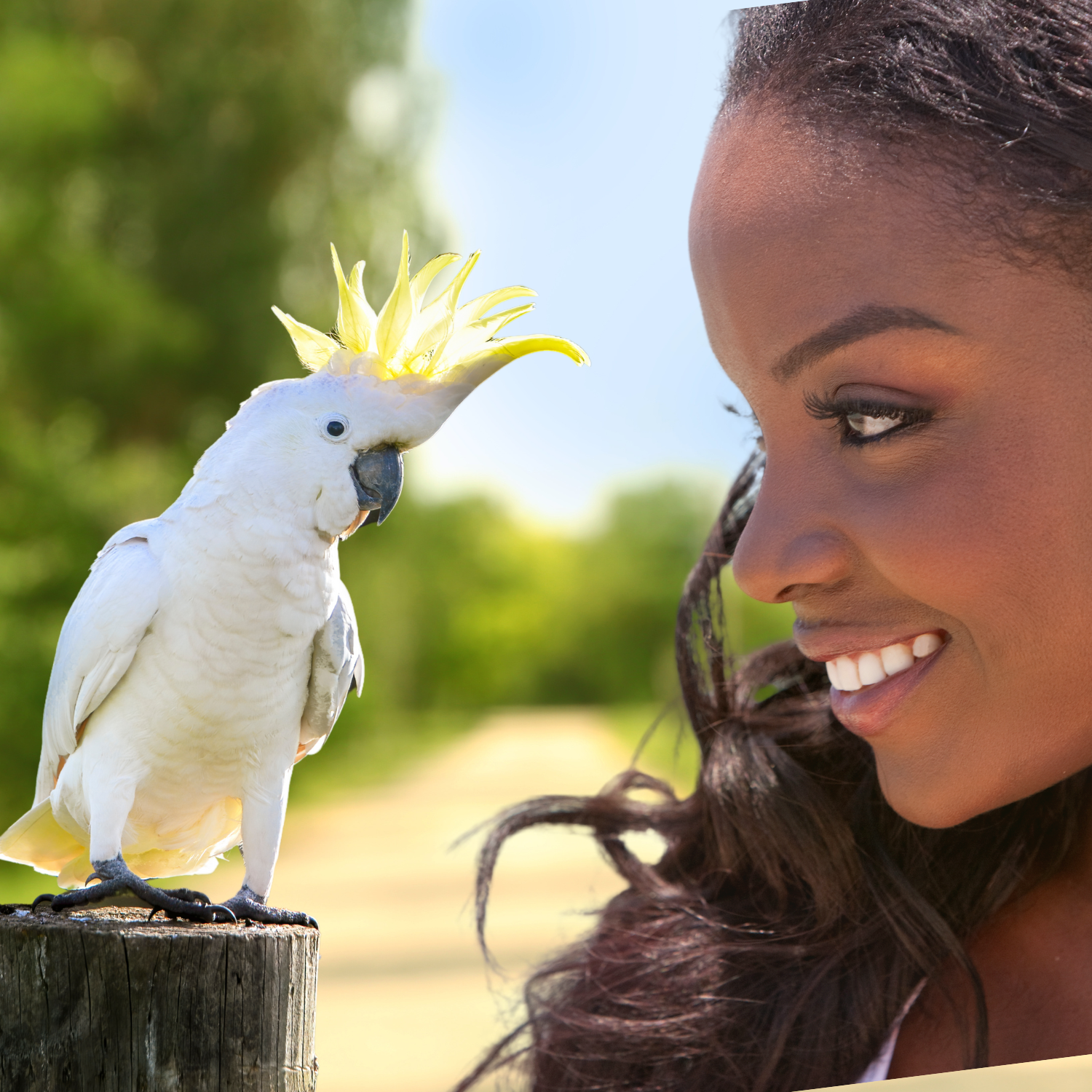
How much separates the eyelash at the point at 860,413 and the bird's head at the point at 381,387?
0.88ft

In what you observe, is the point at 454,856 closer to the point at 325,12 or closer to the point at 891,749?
the point at 325,12

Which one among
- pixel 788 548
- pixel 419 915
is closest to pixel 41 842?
pixel 788 548

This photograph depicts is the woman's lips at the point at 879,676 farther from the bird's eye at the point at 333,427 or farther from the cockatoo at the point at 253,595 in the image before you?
the bird's eye at the point at 333,427

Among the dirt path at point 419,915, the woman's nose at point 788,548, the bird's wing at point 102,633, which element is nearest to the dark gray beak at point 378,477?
the bird's wing at point 102,633

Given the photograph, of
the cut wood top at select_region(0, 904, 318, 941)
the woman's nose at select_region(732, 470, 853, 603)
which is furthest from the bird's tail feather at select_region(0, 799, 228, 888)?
the woman's nose at select_region(732, 470, 853, 603)

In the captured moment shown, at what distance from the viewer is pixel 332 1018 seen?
5684 mm

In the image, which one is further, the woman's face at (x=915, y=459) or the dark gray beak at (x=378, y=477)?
the dark gray beak at (x=378, y=477)

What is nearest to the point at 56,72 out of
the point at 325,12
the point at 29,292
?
the point at 29,292

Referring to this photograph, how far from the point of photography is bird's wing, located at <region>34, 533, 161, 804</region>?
1274mm

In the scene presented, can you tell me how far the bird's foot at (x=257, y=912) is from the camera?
1.21 meters

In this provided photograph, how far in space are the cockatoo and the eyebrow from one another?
0.24 metres

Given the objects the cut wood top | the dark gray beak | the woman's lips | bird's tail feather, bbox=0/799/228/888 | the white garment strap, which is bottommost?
the white garment strap

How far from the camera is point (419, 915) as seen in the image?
8172 millimetres

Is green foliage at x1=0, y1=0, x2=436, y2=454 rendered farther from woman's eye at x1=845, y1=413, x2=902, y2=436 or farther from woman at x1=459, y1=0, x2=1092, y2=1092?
woman's eye at x1=845, y1=413, x2=902, y2=436
